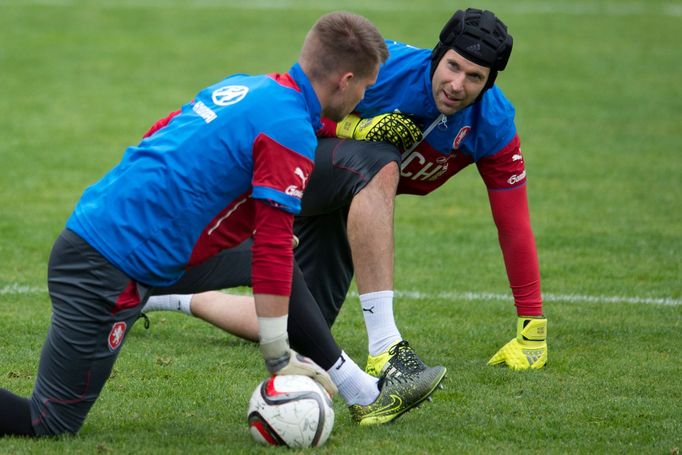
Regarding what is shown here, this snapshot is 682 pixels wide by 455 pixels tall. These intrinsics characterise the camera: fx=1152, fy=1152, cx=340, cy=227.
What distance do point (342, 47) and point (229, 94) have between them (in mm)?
505

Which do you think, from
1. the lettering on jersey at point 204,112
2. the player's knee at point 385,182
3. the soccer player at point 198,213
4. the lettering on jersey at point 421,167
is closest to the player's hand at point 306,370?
the soccer player at point 198,213

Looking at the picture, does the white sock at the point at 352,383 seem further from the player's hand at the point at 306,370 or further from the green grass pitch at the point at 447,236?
the player's hand at the point at 306,370

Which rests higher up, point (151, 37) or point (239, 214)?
point (239, 214)

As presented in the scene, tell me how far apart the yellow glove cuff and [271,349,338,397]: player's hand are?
175 centimetres

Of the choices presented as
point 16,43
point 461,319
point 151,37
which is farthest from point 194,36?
point 461,319

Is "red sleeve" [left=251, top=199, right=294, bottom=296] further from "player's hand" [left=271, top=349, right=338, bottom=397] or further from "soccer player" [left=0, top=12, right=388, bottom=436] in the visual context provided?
"player's hand" [left=271, top=349, right=338, bottom=397]

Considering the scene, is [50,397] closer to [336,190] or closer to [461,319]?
[336,190]

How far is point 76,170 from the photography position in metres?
12.4

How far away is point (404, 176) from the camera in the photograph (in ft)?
21.7

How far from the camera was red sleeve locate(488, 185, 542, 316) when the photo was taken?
21.9ft

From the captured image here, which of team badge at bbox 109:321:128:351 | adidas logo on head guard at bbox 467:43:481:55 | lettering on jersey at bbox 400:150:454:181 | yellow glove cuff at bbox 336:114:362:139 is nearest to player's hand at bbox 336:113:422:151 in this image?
yellow glove cuff at bbox 336:114:362:139

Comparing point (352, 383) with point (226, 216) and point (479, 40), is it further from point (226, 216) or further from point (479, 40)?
point (479, 40)

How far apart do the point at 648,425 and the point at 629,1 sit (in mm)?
22154

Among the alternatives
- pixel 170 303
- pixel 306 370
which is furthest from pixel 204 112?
pixel 170 303
